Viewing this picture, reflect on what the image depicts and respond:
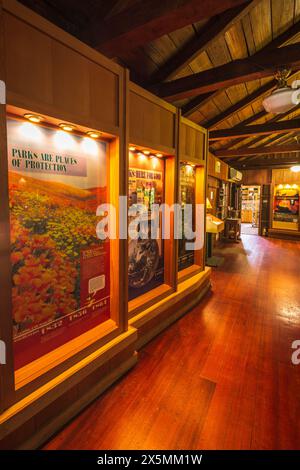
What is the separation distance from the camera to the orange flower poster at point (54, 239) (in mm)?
1610

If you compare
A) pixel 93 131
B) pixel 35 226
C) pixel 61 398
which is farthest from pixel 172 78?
pixel 61 398

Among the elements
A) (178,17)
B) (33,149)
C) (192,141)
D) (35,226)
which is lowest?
(35,226)

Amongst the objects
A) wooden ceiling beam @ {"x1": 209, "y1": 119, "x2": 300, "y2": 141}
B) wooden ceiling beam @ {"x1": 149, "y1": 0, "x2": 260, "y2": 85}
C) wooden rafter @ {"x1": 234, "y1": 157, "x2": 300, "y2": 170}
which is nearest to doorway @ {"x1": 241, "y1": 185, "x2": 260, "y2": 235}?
wooden rafter @ {"x1": 234, "y1": 157, "x2": 300, "y2": 170}

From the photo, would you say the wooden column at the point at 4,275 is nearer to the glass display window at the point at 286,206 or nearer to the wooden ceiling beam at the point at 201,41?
the wooden ceiling beam at the point at 201,41

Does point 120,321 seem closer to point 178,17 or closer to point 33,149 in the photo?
point 33,149

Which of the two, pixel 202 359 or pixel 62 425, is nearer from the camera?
pixel 62 425

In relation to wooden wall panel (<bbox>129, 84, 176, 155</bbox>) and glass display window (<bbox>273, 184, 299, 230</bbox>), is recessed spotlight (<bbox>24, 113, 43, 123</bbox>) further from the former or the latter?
glass display window (<bbox>273, 184, 299, 230</bbox>)

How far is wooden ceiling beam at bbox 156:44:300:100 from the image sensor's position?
2611 mm

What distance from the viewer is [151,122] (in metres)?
2.62

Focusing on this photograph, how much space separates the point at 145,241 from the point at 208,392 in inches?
63.1

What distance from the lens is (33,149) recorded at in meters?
1.66

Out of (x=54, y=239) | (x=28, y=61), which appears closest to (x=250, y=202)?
(x=54, y=239)

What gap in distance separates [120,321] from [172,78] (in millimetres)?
3008

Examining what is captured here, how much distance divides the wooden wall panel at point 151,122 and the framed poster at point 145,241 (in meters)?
0.21
